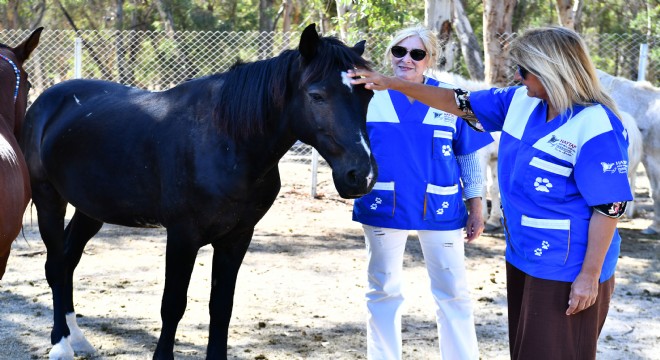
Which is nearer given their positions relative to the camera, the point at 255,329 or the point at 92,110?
the point at 92,110

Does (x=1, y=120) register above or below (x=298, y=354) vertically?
above

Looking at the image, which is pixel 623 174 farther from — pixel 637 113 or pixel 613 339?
pixel 637 113

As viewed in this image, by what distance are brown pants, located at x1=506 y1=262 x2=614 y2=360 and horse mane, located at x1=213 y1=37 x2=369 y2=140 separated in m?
1.28

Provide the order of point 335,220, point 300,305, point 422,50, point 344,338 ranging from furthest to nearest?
point 335,220
point 300,305
point 344,338
point 422,50

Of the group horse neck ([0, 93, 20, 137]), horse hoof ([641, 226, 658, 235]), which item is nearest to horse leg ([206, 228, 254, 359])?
horse neck ([0, 93, 20, 137])

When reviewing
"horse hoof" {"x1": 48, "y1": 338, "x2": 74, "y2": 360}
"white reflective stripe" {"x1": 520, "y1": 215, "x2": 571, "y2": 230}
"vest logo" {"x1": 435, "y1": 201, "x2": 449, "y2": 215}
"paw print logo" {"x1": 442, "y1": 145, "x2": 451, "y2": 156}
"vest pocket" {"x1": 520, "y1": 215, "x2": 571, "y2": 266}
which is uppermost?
"paw print logo" {"x1": 442, "y1": 145, "x2": 451, "y2": 156}

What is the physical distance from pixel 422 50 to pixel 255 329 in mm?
2434

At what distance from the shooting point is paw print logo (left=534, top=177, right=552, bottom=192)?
8.55ft

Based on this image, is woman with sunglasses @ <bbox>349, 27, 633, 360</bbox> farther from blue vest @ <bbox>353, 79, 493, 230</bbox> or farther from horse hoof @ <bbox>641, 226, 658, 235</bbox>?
horse hoof @ <bbox>641, 226, 658, 235</bbox>

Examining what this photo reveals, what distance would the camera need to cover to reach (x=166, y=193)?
3.73 m

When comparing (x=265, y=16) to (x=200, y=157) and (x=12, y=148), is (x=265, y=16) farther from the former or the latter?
(x=200, y=157)

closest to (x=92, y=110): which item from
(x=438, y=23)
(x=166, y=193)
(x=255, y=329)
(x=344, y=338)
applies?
(x=166, y=193)

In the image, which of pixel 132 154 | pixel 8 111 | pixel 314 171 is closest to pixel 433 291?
pixel 132 154

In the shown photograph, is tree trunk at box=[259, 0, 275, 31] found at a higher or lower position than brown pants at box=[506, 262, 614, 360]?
higher
